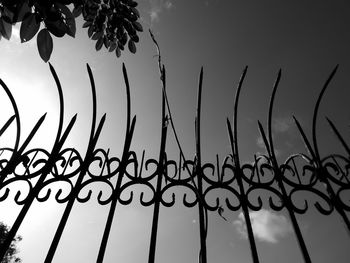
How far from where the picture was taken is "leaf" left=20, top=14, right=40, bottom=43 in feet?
4.54

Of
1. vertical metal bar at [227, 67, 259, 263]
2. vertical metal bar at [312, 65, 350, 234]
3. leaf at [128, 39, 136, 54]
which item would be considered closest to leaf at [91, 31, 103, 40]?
leaf at [128, 39, 136, 54]

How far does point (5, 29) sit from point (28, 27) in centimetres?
25

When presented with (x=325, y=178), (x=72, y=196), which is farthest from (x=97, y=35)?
(x=325, y=178)

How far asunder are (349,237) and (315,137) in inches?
31.7

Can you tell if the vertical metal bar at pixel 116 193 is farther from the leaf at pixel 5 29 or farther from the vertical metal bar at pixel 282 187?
the vertical metal bar at pixel 282 187

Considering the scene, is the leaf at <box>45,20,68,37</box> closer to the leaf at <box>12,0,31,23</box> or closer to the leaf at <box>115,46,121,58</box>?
the leaf at <box>12,0,31,23</box>

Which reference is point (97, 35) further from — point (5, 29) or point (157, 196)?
point (157, 196)

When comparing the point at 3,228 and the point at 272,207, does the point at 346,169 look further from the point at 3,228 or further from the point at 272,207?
the point at 3,228

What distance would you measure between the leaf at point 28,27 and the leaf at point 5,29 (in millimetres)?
202

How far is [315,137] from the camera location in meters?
2.14

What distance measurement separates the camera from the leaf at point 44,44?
4.69 ft

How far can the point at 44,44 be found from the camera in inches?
56.4

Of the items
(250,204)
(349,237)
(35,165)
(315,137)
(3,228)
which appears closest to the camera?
(349,237)

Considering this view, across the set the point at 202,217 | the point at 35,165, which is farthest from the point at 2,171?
the point at 202,217
